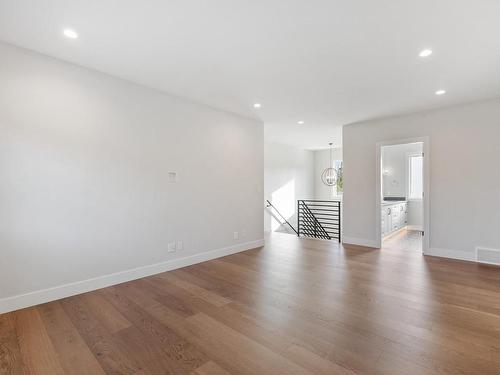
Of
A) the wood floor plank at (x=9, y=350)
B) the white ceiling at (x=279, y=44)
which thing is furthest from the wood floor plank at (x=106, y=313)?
the white ceiling at (x=279, y=44)

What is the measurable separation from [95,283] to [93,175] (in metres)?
1.32

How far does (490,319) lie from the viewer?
Result: 2373mm

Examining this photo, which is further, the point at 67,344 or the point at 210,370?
the point at 67,344

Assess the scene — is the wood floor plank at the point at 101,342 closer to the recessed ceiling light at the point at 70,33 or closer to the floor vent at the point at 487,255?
the recessed ceiling light at the point at 70,33

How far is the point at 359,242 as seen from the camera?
18.0 feet

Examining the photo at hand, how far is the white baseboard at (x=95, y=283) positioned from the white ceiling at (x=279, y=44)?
8.40ft

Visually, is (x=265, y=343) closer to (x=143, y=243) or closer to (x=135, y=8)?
(x=143, y=243)

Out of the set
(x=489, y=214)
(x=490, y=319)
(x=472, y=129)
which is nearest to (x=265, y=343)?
(x=490, y=319)

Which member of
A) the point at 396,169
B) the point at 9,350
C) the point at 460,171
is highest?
the point at 396,169

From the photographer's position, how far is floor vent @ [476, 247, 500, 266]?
4.05 meters

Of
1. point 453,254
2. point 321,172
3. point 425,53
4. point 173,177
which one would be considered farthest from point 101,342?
point 321,172

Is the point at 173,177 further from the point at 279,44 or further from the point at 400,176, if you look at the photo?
the point at 400,176

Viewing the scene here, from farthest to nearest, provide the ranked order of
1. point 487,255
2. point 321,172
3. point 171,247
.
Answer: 1. point 321,172
2. point 487,255
3. point 171,247

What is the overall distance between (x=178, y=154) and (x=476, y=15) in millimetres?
3630
